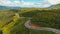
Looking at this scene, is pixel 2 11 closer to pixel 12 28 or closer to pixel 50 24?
pixel 12 28

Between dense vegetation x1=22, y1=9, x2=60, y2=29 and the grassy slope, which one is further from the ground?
dense vegetation x1=22, y1=9, x2=60, y2=29

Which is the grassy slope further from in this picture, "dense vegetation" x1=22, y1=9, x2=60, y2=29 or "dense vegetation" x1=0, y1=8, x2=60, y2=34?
"dense vegetation" x1=22, y1=9, x2=60, y2=29

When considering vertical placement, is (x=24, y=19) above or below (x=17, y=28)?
above

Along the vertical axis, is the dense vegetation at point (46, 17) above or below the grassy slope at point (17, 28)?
above

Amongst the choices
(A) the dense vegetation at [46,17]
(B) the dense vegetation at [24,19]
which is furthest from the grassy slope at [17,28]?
(A) the dense vegetation at [46,17]

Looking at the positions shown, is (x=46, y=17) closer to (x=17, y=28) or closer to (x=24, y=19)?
(x=24, y=19)

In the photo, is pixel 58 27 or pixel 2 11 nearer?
pixel 58 27

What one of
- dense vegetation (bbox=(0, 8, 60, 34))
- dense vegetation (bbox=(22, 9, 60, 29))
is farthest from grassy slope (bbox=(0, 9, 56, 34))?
dense vegetation (bbox=(22, 9, 60, 29))

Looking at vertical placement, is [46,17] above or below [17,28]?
above

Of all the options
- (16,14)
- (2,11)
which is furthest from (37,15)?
(2,11)

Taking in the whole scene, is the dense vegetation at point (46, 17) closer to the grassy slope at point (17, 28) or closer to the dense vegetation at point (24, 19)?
the dense vegetation at point (24, 19)

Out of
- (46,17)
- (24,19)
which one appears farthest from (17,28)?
(46,17)
